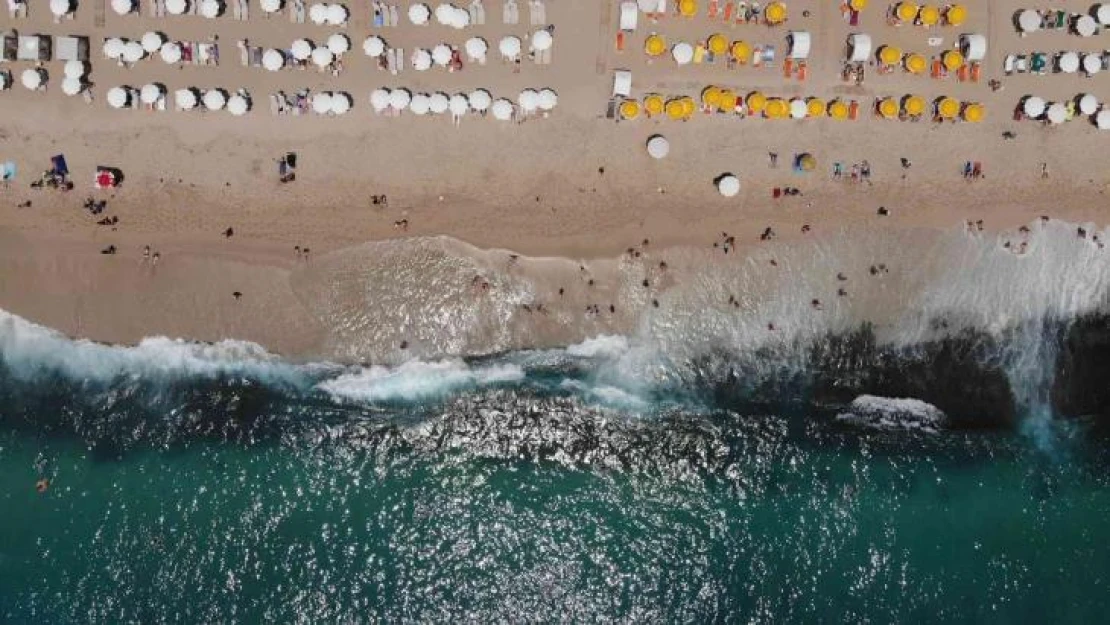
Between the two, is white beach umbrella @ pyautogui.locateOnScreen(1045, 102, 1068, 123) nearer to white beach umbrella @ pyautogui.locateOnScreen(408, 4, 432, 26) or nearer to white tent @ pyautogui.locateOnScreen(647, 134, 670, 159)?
white tent @ pyautogui.locateOnScreen(647, 134, 670, 159)

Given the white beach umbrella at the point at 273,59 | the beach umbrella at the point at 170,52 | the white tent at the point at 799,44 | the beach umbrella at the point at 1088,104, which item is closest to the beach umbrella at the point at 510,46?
the white beach umbrella at the point at 273,59

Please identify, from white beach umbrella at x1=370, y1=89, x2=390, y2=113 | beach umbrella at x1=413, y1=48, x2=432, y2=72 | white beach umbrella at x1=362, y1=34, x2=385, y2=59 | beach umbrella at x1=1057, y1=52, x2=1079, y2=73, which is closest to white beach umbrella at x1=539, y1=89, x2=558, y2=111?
beach umbrella at x1=413, y1=48, x2=432, y2=72

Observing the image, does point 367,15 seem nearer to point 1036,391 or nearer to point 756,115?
point 756,115

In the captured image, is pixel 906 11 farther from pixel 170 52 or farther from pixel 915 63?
pixel 170 52

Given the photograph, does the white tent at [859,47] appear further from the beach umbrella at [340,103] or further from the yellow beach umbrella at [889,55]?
the beach umbrella at [340,103]

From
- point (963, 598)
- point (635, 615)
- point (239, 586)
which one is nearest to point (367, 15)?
point (239, 586)
